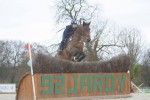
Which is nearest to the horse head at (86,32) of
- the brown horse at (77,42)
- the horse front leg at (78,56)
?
the brown horse at (77,42)

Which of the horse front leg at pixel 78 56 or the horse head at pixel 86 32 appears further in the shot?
the horse front leg at pixel 78 56

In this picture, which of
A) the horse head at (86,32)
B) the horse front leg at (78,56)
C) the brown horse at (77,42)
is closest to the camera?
the horse head at (86,32)

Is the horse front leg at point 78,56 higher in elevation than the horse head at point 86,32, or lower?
Answer: lower

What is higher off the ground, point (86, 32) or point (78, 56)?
point (86, 32)

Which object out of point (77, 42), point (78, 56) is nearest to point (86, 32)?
point (77, 42)

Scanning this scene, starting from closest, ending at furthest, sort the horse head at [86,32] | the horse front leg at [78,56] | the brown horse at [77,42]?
the horse head at [86,32] → the brown horse at [77,42] → the horse front leg at [78,56]

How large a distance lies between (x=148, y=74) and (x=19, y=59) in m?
26.2

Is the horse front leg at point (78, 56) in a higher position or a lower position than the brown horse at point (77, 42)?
lower

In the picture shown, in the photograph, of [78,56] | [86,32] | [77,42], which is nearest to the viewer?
[86,32]

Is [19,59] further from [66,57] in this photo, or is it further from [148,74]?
[66,57]

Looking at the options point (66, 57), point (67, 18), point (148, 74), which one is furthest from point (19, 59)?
point (66, 57)

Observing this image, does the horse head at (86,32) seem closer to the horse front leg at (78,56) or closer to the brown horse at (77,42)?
the brown horse at (77,42)

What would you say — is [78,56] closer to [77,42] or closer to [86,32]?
[77,42]

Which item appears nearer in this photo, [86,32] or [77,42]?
[86,32]
